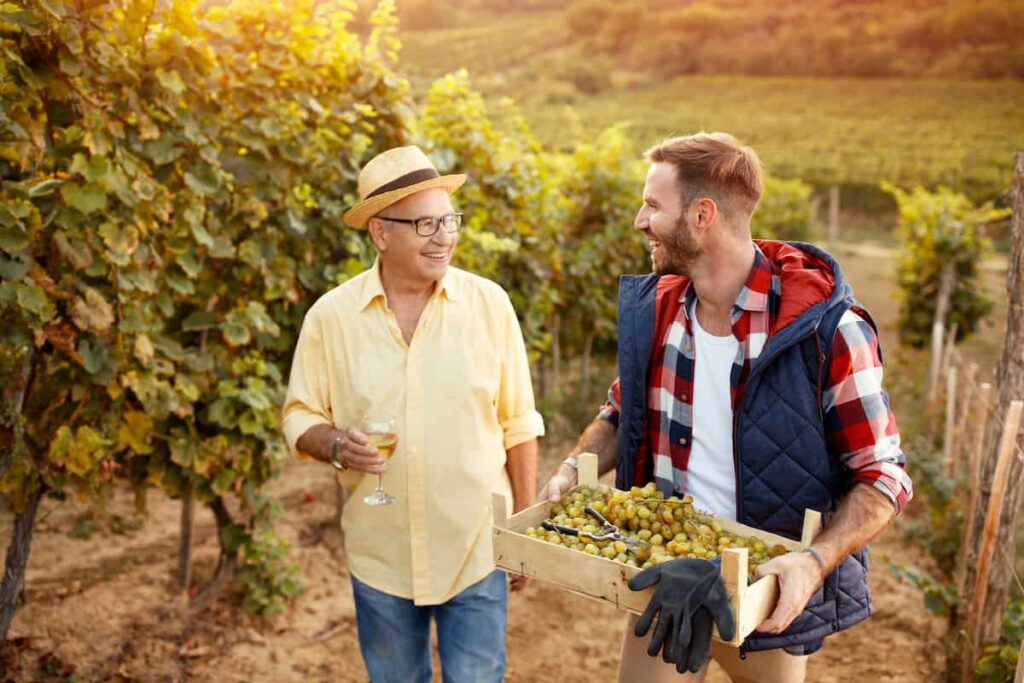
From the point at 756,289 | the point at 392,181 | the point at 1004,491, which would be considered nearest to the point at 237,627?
the point at 392,181

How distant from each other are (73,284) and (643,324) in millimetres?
2116

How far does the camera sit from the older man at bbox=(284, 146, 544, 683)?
2777mm

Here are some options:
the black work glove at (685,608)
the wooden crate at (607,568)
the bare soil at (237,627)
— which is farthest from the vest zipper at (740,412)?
the bare soil at (237,627)

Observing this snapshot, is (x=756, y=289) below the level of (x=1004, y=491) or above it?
above

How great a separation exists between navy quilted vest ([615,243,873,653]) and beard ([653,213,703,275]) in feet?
0.85

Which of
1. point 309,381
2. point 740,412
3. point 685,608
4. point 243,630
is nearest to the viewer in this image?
point 685,608

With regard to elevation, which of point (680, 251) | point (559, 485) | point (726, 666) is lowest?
point (726, 666)

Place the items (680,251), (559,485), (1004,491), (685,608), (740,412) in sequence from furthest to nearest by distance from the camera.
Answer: (1004,491), (559,485), (680,251), (740,412), (685,608)

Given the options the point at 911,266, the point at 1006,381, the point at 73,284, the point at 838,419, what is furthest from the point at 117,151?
the point at 911,266

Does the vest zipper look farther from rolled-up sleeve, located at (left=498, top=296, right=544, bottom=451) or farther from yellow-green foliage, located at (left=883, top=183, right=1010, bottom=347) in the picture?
yellow-green foliage, located at (left=883, top=183, right=1010, bottom=347)

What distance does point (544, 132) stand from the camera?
41594 mm

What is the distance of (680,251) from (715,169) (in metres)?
0.23

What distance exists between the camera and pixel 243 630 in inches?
179

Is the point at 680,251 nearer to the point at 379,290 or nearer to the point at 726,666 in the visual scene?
the point at 379,290
